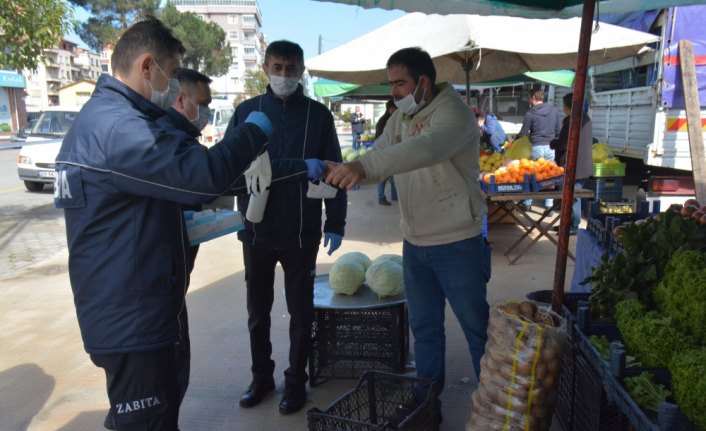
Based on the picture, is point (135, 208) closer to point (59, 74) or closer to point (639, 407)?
point (639, 407)

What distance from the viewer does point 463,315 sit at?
9.37 ft

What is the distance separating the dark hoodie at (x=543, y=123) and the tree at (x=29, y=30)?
7483mm

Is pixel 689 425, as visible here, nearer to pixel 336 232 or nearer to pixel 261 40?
pixel 336 232

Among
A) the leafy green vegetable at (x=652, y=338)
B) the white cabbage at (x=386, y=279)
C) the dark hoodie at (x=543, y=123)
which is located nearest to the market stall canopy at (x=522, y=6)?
the white cabbage at (x=386, y=279)

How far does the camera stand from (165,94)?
213 centimetres

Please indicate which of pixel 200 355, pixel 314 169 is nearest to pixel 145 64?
pixel 314 169

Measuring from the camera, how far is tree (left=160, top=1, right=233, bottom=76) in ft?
195

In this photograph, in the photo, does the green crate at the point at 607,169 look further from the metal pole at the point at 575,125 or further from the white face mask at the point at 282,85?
the white face mask at the point at 282,85

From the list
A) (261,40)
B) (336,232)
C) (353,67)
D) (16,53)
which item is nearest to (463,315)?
(336,232)

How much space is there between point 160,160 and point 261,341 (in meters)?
1.99

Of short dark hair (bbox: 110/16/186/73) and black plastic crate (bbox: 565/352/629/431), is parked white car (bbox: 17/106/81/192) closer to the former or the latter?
short dark hair (bbox: 110/16/186/73)

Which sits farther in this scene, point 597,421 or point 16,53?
point 16,53

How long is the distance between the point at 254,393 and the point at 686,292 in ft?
8.38

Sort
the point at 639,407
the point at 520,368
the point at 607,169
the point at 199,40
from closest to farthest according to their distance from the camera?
1. the point at 639,407
2. the point at 520,368
3. the point at 607,169
4. the point at 199,40
